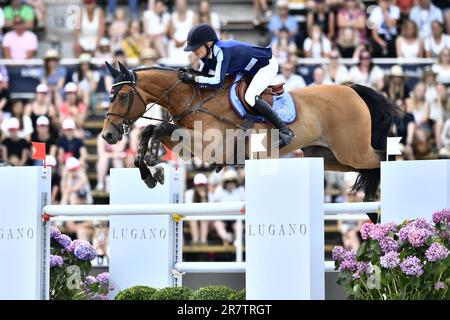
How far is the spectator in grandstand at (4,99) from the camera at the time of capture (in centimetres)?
1535

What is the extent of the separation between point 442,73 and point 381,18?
1525 mm

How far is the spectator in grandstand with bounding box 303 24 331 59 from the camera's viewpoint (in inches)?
627

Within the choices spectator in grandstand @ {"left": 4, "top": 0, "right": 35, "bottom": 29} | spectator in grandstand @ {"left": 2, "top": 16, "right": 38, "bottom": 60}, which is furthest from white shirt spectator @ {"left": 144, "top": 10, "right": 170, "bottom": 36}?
spectator in grandstand @ {"left": 4, "top": 0, "right": 35, "bottom": 29}

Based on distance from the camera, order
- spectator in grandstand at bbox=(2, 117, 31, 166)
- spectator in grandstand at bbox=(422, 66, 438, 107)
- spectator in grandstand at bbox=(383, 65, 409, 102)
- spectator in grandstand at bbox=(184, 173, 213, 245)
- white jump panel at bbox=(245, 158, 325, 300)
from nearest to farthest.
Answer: white jump panel at bbox=(245, 158, 325, 300)
spectator in grandstand at bbox=(184, 173, 213, 245)
spectator in grandstand at bbox=(2, 117, 31, 166)
spectator in grandstand at bbox=(383, 65, 409, 102)
spectator in grandstand at bbox=(422, 66, 438, 107)

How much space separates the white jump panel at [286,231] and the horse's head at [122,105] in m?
2.36

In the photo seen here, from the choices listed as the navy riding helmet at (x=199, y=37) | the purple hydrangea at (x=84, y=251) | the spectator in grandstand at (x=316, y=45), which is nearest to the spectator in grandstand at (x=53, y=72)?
the spectator in grandstand at (x=316, y=45)

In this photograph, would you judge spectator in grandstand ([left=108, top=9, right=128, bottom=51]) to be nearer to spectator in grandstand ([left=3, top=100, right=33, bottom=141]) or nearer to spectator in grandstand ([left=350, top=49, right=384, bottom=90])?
spectator in grandstand ([left=3, top=100, right=33, bottom=141])

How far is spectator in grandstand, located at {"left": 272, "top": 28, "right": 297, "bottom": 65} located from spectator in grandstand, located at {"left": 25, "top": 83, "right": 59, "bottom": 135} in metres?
3.25

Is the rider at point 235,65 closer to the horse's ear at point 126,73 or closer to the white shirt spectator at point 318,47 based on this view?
the horse's ear at point 126,73

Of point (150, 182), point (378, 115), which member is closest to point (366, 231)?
point (150, 182)

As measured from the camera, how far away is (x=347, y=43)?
16.0m

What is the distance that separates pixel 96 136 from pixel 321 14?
12.7ft
